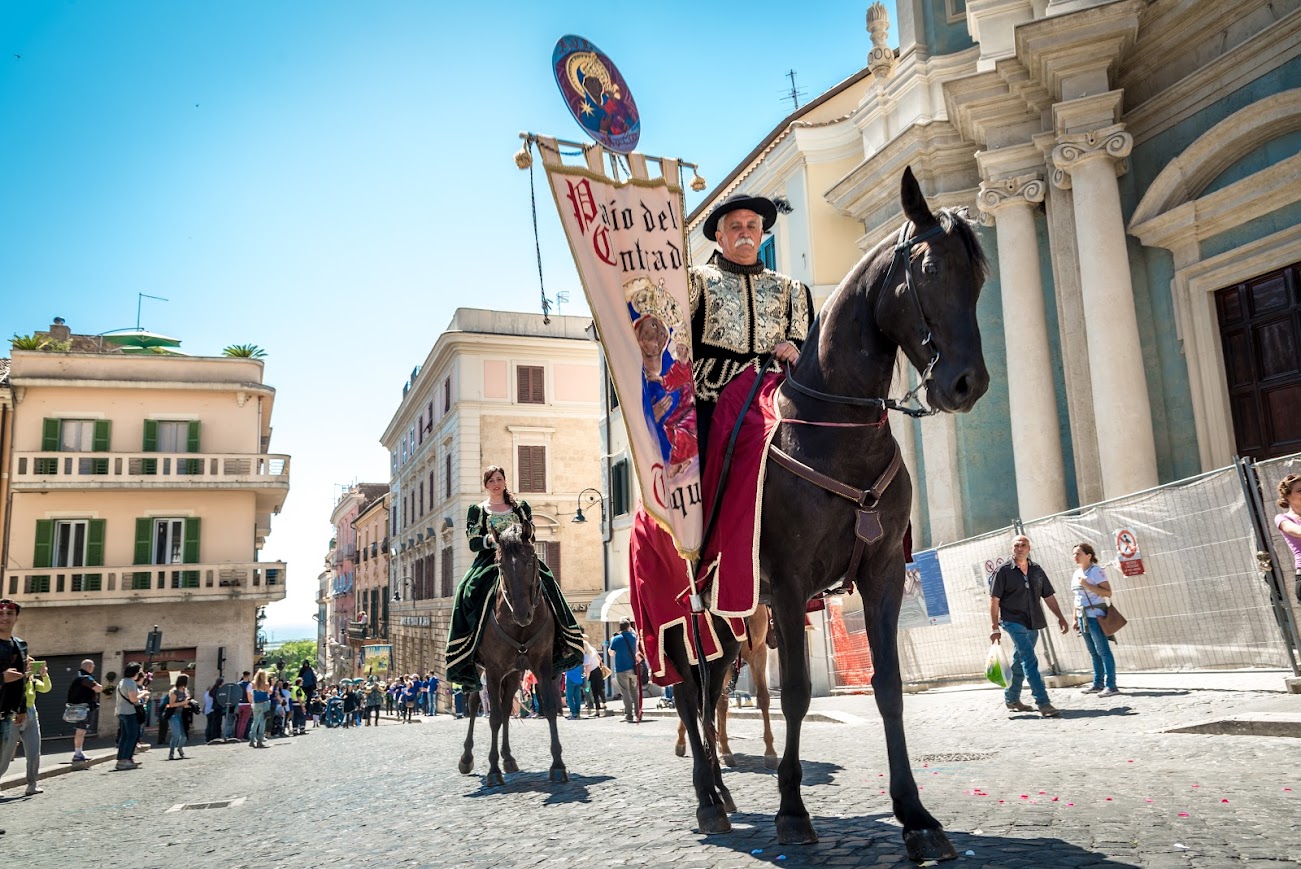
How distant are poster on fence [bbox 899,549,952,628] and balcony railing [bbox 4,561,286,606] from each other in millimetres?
23648

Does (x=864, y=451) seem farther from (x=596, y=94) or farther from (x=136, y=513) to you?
(x=136, y=513)

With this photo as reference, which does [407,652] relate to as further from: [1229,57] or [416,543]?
[1229,57]

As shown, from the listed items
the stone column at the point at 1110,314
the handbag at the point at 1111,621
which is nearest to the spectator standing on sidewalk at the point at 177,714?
the handbag at the point at 1111,621

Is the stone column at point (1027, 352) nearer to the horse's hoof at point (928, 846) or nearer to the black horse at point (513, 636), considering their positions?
the black horse at point (513, 636)

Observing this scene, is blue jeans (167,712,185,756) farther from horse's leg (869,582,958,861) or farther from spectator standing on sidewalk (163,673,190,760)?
horse's leg (869,582,958,861)

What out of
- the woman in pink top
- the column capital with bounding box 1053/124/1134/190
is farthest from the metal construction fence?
the column capital with bounding box 1053/124/1134/190

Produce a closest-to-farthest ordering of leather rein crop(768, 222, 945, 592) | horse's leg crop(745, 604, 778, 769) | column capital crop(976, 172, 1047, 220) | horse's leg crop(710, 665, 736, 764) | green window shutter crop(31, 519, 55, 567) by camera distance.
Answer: leather rein crop(768, 222, 945, 592)
horse's leg crop(745, 604, 778, 769)
horse's leg crop(710, 665, 736, 764)
column capital crop(976, 172, 1047, 220)
green window shutter crop(31, 519, 55, 567)

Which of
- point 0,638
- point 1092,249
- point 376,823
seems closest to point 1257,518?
point 1092,249

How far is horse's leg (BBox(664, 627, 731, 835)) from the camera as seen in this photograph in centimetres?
440

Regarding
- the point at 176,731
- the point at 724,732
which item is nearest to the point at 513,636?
the point at 724,732

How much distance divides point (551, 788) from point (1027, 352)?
11.7m

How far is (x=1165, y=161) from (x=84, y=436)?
32.4 m

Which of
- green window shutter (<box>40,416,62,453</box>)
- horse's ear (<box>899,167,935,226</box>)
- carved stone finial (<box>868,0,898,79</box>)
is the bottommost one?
horse's ear (<box>899,167,935,226</box>)

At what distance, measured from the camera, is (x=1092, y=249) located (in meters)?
14.1
